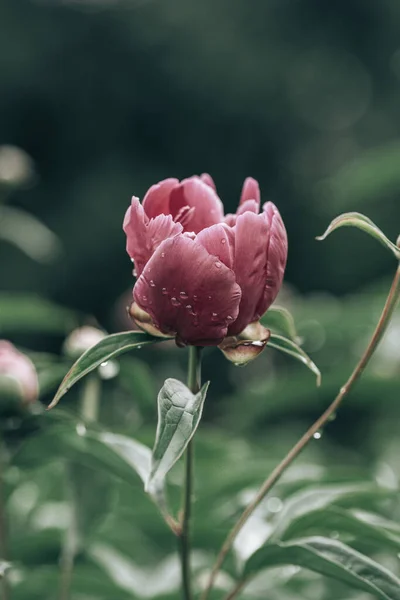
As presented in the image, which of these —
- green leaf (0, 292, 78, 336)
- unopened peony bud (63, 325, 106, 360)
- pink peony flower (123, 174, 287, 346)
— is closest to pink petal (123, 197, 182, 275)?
pink peony flower (123, 174, 287, 346)

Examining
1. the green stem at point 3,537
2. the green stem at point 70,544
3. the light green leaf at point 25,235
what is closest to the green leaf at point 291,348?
the green stem at point 70,544

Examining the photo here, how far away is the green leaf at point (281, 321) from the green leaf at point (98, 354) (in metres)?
0.13

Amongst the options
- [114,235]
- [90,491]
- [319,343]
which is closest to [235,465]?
[90,491]

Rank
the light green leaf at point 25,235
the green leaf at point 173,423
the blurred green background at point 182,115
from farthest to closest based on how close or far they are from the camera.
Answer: the blurred green background at point 182,115, the light green leaf at point 25,235, the green leaf at point 173,423

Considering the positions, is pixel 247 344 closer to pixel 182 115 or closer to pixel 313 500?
pixel 313 500

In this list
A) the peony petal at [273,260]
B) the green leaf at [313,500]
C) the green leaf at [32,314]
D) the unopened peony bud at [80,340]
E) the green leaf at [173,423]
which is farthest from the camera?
the green leaf at [32,314]

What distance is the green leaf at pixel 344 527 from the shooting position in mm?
793

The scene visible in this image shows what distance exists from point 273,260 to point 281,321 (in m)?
0.09

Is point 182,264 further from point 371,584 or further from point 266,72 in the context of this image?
point 266,72

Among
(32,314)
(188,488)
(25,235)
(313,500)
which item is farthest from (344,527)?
(25,235)

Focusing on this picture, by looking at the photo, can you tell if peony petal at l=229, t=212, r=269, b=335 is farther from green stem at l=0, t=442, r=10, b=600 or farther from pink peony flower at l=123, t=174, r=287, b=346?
green stem at l=0, t=442, r=10, b=600

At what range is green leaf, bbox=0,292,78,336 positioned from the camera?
1.26m

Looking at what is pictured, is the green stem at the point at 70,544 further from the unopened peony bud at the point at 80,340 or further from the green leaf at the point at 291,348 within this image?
the green leaf at the point at 291,348

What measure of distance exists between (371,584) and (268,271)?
26 centimetres
